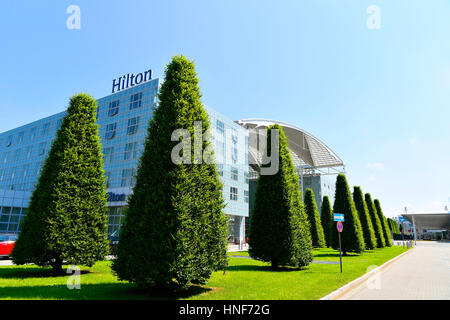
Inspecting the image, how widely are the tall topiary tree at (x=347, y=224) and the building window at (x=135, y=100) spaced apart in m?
33.9

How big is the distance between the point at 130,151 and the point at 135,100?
908 cm

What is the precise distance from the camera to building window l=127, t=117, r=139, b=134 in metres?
44.6

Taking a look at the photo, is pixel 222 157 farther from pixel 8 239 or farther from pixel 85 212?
pixel 85 212

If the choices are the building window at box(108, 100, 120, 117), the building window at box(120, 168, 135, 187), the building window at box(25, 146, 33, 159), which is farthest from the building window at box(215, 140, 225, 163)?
the building window at box(25, 146, 33, 159)

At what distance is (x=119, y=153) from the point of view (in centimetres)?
4525

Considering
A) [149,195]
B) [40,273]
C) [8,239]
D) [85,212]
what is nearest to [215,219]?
[149,195]

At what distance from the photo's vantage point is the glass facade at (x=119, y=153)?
4269 centimetres

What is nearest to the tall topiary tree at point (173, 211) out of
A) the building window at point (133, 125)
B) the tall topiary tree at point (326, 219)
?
the tall topiary tree at point (326, 219)

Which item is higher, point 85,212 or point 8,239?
point 85,212

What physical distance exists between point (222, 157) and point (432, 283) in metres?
39.3

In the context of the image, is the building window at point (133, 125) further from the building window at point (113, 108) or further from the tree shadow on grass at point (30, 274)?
the tree shadow on grass at point (30, 274)

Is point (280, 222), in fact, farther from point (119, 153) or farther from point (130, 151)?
point (119, 153)

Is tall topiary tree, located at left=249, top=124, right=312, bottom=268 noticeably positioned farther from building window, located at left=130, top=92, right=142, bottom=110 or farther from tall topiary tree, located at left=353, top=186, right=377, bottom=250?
building window, located at left=130, top=92, right=142, bottom=110
